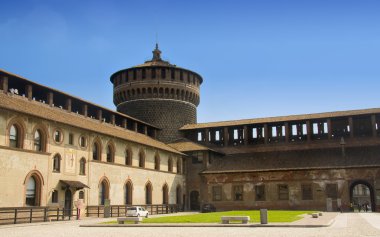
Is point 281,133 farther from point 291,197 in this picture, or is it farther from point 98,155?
point 98,155

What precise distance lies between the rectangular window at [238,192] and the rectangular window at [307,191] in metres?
7.21

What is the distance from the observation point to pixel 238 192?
182 ft

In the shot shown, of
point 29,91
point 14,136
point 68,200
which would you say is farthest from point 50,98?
point 68,200

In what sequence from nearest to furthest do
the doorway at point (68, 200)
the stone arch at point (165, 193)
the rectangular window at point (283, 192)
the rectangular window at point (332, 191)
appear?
the doorway at point (68, 200), the rectangular window at point (332, 191), the rectangular window at point (283, 192), the stone arch at point (165, 193)

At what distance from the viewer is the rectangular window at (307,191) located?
170 ft

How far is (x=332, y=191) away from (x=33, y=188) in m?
31.9

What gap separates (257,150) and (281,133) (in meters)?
3.82

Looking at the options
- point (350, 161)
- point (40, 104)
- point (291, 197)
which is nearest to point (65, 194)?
point (40, 104)

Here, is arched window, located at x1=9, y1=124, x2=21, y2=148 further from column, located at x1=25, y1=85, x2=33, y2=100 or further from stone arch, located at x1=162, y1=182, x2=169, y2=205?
stone arch, located at x1=162, y1=182, x2=169, y2=205

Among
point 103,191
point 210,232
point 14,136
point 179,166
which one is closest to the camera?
point 210,232

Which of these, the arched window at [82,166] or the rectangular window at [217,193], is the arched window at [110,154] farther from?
the rectangular window at [217,193]

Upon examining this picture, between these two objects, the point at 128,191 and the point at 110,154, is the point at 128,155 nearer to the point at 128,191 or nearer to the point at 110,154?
the point at 110,154

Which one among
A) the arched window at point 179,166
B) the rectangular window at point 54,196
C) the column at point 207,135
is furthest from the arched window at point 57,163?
the column at point 207,135

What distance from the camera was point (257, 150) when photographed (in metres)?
59.8
